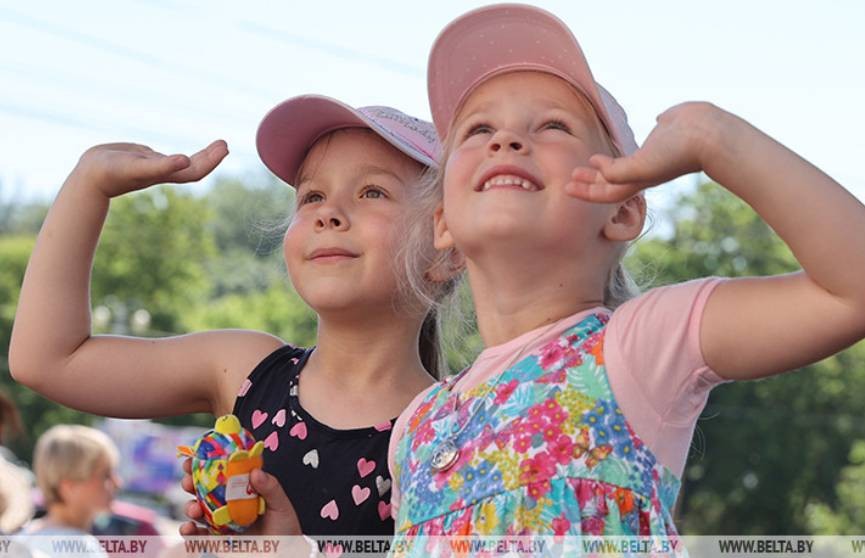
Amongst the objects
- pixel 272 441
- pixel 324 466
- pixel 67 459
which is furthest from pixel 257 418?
pixel 67 459

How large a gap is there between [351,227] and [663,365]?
0.93 meters

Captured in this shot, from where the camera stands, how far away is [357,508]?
2684 mm

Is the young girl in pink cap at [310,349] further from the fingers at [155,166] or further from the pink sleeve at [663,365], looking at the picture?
the pink sleeve at [663,365]

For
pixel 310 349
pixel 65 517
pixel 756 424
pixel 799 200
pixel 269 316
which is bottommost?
pixel 65 517

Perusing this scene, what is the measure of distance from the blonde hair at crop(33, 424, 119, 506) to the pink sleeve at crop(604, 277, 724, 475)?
4.69 metres

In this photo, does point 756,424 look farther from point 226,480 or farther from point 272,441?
point 226,480

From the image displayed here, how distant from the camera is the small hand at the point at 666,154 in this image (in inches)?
75.6

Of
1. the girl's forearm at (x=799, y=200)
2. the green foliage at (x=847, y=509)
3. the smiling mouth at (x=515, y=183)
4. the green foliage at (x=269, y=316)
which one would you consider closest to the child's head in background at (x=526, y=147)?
the smiling mouth at (x=515, y=183)

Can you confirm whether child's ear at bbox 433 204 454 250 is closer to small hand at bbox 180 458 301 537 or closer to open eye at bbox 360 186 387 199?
open eye at bbox 360 186 387 199

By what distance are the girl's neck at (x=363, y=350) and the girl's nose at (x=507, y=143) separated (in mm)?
685

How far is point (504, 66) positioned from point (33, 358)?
1158 mm

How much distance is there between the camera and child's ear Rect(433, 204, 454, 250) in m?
2.54

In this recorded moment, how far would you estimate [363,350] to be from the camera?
2895mm

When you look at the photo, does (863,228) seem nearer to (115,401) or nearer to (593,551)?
(593,551)
